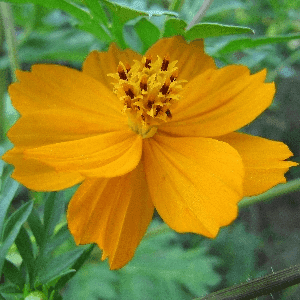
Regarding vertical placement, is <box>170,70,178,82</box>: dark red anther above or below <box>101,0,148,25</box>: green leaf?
below

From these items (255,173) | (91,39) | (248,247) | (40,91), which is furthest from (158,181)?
(248,247)

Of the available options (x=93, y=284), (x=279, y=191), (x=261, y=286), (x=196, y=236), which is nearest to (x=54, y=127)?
(x=261, y=286)

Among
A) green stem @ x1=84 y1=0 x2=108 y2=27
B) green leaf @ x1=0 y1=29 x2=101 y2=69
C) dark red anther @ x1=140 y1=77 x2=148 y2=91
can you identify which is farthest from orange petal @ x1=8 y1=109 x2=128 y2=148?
green leaf @ x1=0 y1=29 x2=101 y2=69

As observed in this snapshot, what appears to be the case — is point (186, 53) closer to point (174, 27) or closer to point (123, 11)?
point (174, 27)

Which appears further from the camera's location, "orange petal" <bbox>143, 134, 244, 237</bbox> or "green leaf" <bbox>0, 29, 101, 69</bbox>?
"green leaf" <bbox>0, 29, 101, 69</bbox>

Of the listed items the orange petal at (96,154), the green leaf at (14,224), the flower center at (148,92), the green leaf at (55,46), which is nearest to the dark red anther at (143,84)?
the flower center at (148,92)

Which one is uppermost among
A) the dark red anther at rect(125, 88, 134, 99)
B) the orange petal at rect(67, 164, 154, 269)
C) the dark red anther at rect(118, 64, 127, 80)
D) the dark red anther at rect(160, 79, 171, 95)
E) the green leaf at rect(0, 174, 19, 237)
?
the dark red anther at rect(118, 64, 127, 80)

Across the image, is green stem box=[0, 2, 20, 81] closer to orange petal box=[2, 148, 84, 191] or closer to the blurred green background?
the blurred green background

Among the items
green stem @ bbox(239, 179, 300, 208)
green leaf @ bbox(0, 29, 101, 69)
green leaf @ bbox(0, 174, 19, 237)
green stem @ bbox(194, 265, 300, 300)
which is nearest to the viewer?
green stem @ bbox(194, 265, 300, 300)
